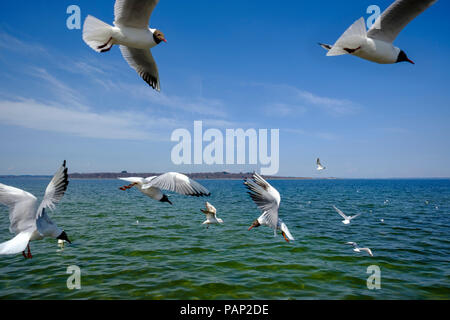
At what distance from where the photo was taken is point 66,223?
1636 cm

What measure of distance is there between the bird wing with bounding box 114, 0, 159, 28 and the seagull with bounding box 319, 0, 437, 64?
2.51m

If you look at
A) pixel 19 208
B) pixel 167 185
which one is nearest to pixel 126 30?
pixel 167 185

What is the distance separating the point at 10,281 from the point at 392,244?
521 inches

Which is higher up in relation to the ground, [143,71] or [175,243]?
[143,71]

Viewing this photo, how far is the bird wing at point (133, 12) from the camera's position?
4.08 metres

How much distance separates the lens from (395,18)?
387cm

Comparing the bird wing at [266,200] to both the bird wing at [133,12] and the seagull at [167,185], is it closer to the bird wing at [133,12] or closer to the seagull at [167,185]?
the seagull at [167,185]

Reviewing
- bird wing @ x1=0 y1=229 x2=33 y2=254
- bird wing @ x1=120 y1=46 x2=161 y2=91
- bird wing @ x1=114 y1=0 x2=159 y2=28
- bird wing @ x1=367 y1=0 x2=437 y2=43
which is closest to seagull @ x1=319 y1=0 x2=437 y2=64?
bird wing @ x1=367 y1=0 x2=437 y2=43

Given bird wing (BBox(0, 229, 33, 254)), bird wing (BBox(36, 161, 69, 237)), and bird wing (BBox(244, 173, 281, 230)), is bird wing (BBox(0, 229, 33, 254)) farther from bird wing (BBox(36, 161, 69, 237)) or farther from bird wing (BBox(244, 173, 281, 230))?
bird wing (BBox(244, 173, 281, 230))

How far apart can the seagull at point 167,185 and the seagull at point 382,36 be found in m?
2.23

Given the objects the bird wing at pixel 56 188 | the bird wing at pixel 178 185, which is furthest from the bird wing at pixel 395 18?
the bird wing at pixel 56 188
